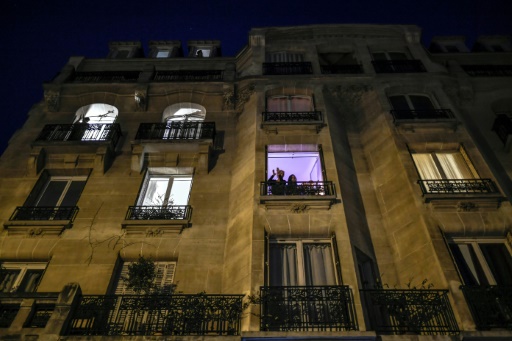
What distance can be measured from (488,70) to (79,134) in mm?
16652

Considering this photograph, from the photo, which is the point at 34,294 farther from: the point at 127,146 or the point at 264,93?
the point at 264,93

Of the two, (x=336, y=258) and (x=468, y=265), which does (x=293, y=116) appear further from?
(x=468, y=265)

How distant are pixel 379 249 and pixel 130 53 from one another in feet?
52.7

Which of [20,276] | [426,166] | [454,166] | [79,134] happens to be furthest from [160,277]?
[454,166]

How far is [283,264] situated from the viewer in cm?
953

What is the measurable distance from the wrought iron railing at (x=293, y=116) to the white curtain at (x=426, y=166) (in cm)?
333

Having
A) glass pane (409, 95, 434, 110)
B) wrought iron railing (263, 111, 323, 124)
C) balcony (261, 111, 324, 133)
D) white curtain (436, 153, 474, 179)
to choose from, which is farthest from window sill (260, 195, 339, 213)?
glass pane (409, 95, 434, 110)

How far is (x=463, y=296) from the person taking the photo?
8.42m

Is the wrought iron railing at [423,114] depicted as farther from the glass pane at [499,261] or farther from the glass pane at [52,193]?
the glass pane at [52,193]

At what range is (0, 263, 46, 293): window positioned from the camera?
9891 millimetres

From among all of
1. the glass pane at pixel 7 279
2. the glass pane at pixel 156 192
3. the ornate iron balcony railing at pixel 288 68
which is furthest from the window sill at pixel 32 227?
→ the ornate iron balcony railing at pixel 288 68

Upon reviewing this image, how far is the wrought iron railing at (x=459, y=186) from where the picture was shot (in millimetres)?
11031

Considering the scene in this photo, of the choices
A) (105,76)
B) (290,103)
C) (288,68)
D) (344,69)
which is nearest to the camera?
(290,103)

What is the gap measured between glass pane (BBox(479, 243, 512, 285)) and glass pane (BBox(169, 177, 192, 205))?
8022 millimetres
